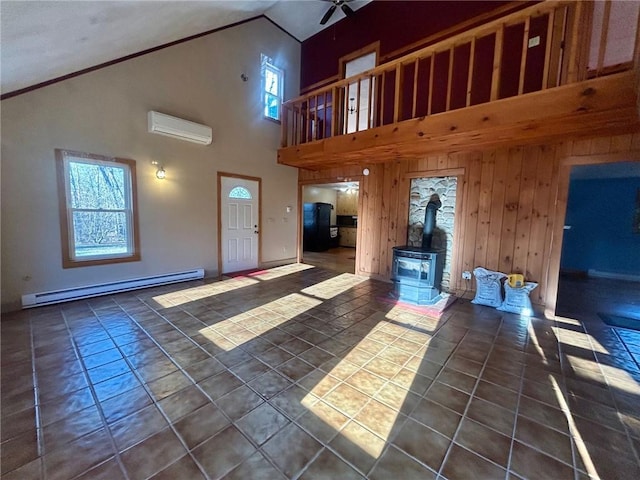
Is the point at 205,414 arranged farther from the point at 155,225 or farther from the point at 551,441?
the point at 155,225

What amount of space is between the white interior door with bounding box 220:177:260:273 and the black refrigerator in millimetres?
2697

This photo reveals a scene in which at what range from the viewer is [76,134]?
352 centimetres

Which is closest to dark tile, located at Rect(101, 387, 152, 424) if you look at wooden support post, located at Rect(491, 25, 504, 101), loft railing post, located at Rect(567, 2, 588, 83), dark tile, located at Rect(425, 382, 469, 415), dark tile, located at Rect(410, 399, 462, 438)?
dark tile, located at Rect(410, 399, 462, 438)

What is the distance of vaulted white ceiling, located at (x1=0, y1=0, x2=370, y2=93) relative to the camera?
178 centimetres

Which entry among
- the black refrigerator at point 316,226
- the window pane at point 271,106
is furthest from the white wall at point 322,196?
the window pane at point 271,106

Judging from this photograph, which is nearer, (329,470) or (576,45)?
(329,470)

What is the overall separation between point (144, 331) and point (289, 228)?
409 centimetres

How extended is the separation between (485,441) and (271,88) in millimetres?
6635

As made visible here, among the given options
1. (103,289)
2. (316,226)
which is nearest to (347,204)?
(316,226)

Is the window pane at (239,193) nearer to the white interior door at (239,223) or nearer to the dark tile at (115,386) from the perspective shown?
the white interior door at (239,223)

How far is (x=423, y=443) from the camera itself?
4.92ft

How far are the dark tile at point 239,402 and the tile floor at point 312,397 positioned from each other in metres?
0.01

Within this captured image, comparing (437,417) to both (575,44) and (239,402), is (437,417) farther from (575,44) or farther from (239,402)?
(575,44)

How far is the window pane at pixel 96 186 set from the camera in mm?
3611
